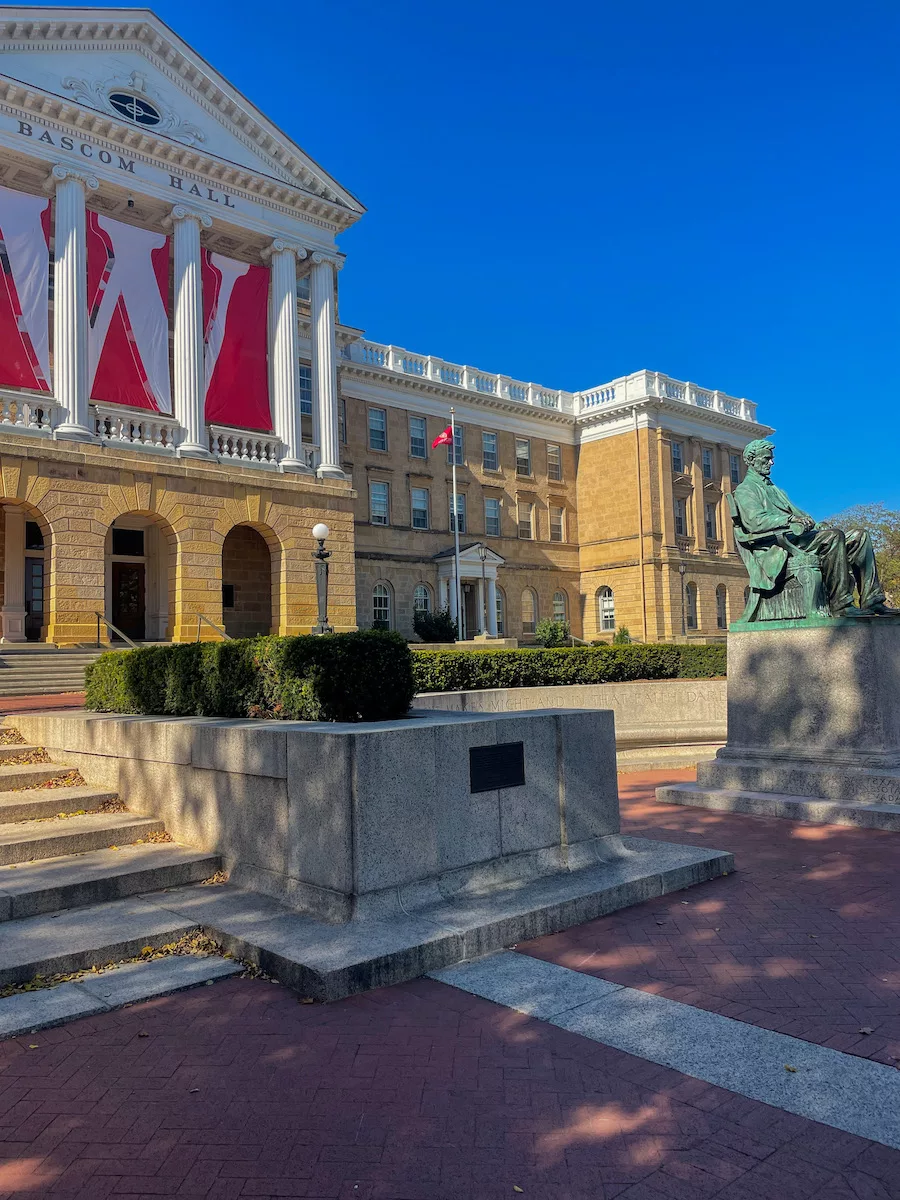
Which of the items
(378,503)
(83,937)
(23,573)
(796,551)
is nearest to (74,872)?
(83,937)

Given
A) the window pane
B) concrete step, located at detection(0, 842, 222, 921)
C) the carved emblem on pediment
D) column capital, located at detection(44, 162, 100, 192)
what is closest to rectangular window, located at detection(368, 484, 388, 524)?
the window pane

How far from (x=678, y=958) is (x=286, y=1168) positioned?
2746mm

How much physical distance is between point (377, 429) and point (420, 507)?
470 centimetres

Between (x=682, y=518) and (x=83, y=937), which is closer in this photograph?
(x=83, y=937)

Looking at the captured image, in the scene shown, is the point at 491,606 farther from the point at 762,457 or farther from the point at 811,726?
the point at 811,726

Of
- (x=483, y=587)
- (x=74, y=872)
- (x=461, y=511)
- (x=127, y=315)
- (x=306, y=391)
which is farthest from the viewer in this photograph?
(x=461, y=511)

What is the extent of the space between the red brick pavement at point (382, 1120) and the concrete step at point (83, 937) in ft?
2.13

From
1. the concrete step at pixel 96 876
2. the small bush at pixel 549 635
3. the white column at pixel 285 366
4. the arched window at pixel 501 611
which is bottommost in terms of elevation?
the concrete step at pixel 96 876

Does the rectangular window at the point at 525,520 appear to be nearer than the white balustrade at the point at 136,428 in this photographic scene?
No

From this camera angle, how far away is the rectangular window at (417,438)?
45531mm

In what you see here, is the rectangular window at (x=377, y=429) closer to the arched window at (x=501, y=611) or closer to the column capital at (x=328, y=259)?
the arched window at (x=501, y=611)

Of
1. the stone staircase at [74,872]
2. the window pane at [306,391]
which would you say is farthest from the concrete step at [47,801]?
the window pane at [306,391]

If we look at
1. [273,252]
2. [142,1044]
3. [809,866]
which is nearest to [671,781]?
[809,866]

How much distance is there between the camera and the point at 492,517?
49.3 meters
